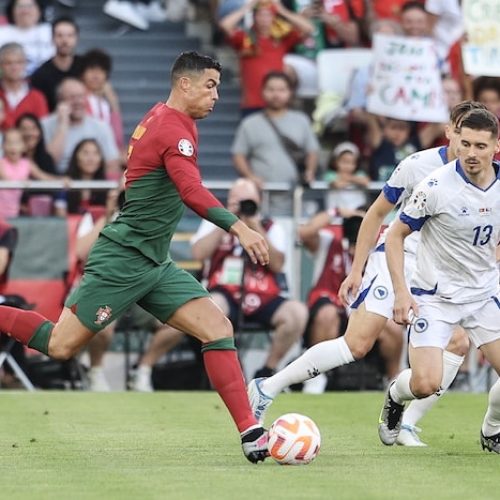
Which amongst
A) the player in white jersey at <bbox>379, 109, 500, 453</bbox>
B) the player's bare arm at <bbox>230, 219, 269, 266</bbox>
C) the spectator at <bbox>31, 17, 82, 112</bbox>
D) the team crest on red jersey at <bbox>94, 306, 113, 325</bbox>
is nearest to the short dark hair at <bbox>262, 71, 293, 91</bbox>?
the spectator at <bbox>31, 17, 82, 112</bbox>

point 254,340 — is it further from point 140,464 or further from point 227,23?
point 140,464

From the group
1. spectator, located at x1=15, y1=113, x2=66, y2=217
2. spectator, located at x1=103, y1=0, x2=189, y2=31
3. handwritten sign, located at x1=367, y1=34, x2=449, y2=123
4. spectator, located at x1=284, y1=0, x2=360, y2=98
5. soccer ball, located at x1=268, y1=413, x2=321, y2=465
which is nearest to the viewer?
soccer ball, located at x1=268, y1=413, x2=321, y2=465

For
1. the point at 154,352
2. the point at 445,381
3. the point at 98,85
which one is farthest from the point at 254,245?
the point at 98,85

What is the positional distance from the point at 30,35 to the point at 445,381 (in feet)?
31.6

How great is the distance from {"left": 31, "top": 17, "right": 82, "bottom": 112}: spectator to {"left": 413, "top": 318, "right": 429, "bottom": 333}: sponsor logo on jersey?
9137mm

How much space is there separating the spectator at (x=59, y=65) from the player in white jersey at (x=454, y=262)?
29.3 feet

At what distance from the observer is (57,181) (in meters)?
16.4

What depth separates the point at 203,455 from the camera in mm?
9570

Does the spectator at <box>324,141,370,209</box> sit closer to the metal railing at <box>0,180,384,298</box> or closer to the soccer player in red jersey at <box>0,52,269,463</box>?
the metal railing at <box>0,180,384,298</box>

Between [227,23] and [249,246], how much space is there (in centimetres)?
1037

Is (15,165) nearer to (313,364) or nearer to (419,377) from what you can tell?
(313,364)

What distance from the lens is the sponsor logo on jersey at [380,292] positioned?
1052 cm

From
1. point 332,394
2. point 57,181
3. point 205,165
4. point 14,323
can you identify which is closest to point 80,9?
point 205,165

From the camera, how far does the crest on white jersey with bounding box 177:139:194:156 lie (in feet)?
29.5
